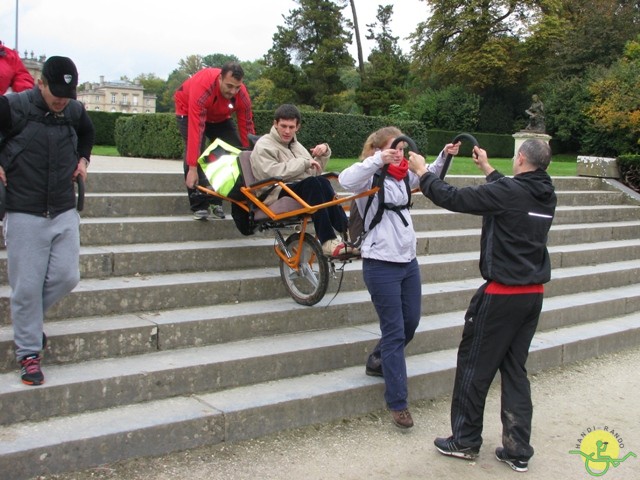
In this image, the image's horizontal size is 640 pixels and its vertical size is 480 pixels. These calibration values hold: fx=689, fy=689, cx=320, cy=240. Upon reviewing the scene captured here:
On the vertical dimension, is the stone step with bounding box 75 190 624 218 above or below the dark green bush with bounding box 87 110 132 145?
below

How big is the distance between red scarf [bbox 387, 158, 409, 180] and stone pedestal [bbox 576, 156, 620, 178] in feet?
26.9

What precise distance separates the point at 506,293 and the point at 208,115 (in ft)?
12.3

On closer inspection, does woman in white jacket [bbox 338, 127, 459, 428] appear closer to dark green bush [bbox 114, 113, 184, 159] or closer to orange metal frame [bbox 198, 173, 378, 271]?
orange metal frame [bbox 198, 173, 378, 271]

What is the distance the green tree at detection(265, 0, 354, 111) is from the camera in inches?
1426

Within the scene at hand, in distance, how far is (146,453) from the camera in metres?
3.98

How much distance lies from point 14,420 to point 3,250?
72.8 inches

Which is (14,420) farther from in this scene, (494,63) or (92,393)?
(494,63)

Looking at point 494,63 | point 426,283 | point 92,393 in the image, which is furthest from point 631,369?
point 494,63

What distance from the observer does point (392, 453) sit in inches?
170

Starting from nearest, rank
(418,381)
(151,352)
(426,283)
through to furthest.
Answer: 1. (151,352)
2. (418,381)
3. (426,283)

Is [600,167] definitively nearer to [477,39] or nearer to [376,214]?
[376,214]

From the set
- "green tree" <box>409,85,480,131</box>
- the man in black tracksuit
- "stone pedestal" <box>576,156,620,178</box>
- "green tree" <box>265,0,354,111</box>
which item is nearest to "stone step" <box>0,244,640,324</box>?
the man in black tracksuit

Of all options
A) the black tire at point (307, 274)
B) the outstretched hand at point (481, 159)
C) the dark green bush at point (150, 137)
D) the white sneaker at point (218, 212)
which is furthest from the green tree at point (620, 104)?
the outstretched hand at point (481, 159)

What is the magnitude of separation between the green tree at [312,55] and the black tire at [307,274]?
30.9 m
